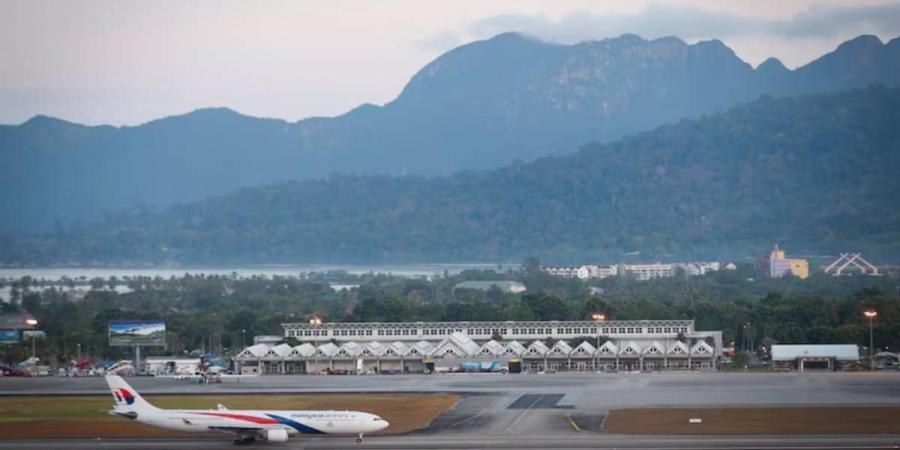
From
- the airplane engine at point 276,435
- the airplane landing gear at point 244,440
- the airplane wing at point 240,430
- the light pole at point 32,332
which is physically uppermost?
the light pole at point 32,332

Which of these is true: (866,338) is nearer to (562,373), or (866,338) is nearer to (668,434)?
(562,373)

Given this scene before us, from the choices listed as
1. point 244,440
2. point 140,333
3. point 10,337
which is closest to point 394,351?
point 140,333

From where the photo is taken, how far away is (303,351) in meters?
118

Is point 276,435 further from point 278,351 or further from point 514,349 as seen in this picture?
point 514,349

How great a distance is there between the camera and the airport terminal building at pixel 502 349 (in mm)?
113500

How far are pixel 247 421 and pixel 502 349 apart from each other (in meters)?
55.3

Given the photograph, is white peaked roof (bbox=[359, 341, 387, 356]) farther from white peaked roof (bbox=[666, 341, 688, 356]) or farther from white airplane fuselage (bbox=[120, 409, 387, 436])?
white airplane fuselage (bbox=[120, 409, 387, 436])

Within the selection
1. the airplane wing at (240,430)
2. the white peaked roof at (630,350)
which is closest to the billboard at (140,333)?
the white peaked roof at (630,350)

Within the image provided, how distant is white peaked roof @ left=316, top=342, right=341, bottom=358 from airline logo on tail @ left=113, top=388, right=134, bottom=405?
168 feet

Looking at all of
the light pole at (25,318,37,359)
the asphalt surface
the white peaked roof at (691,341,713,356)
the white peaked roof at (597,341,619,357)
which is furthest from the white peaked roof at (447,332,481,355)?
the light pole at (25,318,37,359)

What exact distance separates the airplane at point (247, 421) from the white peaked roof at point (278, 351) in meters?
50.0

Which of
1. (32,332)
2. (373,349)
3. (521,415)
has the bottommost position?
(521,415)

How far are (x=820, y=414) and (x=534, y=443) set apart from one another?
18.0 metres

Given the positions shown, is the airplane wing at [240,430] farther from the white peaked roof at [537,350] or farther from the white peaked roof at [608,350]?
the white peaked roof at [608,350]
